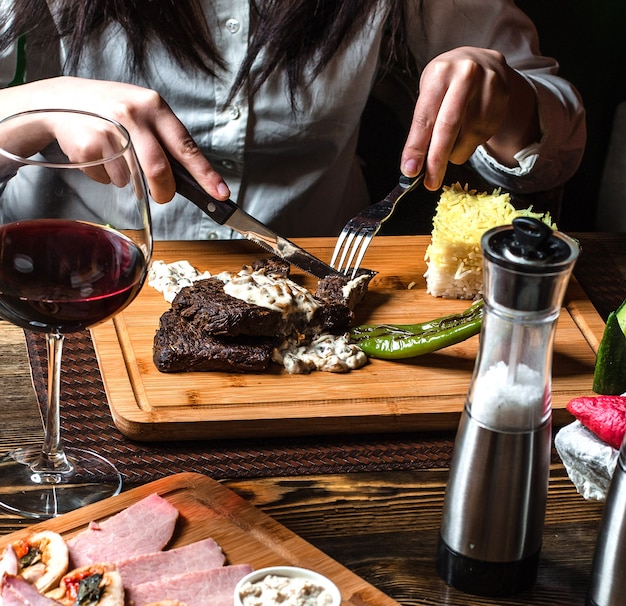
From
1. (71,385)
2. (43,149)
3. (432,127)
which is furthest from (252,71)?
(43,149)

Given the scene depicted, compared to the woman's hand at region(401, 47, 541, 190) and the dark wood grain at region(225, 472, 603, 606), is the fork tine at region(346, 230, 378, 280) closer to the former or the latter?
the woman's hand at region(401, 47, 541, 190)

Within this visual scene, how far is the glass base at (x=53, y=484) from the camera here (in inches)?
53.8

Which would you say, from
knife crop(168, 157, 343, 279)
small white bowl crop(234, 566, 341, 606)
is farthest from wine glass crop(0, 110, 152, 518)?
knife crop(168, 157, 343, 279)

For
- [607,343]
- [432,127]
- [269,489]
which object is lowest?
[269,489]

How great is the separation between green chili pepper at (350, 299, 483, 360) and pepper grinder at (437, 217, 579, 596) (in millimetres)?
570

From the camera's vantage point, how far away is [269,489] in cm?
145

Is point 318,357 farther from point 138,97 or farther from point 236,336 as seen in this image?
point 138,97

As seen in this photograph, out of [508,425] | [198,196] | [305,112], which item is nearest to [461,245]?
[198,196]

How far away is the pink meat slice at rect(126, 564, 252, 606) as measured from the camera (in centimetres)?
115

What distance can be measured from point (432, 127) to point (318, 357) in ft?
2.12

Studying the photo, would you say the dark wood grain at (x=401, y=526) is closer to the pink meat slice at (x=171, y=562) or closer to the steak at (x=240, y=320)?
the pink meat slice at (x=171, y=562)

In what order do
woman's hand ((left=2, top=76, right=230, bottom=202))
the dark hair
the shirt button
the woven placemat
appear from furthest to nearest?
the shirt button < the dark hair < woman's hand ((left=2, top=76, right=230, bottom=202)) < the woven placemat

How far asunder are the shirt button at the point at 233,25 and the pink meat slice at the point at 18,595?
61.0 inches

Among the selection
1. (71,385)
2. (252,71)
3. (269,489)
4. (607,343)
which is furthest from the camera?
(252,71)
